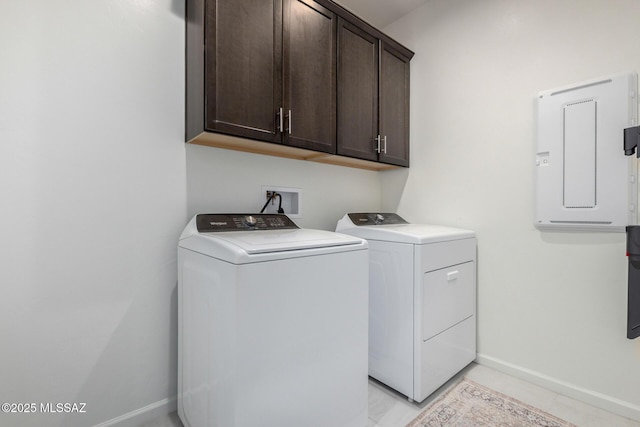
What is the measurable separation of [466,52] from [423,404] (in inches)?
91.4

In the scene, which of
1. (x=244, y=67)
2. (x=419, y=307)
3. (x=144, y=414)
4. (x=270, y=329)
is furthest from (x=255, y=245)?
(x=144, y=414)

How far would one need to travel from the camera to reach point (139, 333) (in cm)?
143

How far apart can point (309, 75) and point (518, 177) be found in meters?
1.45

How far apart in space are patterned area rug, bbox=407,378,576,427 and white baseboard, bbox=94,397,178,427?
48.3 inches

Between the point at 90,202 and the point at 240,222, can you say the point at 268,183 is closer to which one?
the point at 240,222

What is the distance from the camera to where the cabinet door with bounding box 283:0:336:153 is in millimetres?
1589

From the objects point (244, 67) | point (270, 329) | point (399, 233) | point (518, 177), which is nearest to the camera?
point (270, 329)

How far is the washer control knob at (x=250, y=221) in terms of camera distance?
1.56 m

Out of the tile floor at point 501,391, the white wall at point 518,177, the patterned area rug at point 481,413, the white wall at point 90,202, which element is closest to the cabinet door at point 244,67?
the white wall at point 90,202

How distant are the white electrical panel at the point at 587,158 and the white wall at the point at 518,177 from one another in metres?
0.08

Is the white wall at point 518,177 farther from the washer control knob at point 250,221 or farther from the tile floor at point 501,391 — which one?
the washer control knob at point 250,221

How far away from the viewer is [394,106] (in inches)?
89.5

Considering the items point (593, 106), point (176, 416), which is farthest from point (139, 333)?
point (593, 106)

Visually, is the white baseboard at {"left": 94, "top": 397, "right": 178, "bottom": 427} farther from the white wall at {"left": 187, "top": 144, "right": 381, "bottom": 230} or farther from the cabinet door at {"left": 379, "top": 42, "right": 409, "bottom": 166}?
the cabinet door at {"left": 379, "top": 42, "right": 409, "bottom": 166}
